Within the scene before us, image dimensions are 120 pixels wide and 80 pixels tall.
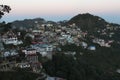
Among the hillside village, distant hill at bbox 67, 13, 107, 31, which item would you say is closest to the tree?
the hillside village

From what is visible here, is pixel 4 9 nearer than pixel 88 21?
Yes

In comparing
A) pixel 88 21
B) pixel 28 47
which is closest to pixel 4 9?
pixel 28 47

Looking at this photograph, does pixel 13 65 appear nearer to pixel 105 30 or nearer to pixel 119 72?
pixel 119 72

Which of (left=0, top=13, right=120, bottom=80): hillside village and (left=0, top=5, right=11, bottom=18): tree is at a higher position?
(left=0, top=5, right=11, bottom=18): tree

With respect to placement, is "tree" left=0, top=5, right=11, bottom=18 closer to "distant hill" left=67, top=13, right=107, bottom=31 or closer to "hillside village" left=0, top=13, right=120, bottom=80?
"hillside village" left=0, top=13, right=120, bottom=80

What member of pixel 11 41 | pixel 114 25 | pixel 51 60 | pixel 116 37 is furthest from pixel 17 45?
pixel 114 25

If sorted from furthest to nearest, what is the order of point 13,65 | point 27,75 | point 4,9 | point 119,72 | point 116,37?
point 116,37, point 119,72, point 13,65, point 27,75, point 4,9

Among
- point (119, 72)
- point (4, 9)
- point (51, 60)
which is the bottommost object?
point (119, 72)

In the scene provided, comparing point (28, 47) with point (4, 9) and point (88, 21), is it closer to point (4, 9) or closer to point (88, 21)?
point (4, 9)

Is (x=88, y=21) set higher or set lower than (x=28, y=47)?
higher
